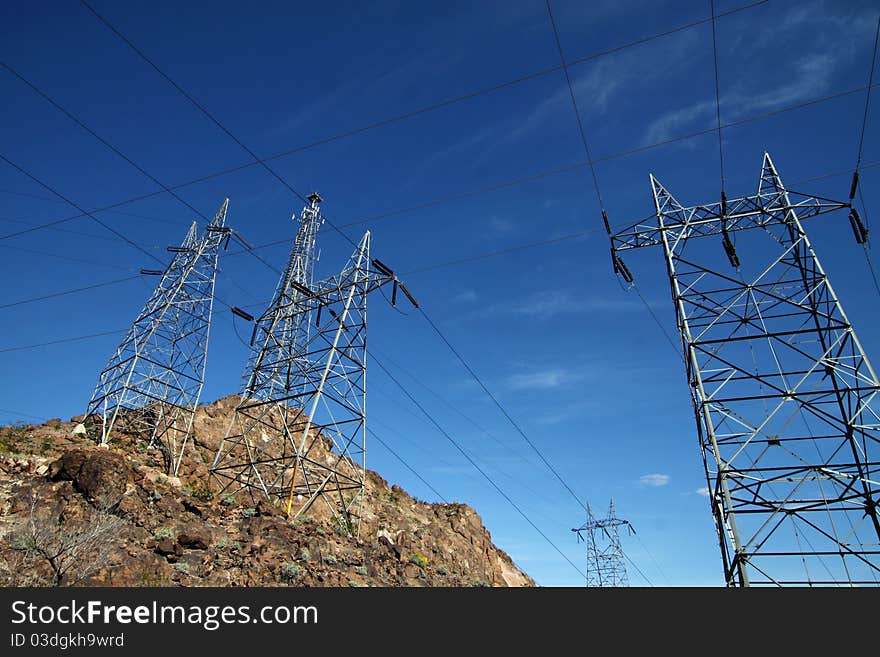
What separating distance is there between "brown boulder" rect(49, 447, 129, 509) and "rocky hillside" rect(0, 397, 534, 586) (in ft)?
0.12

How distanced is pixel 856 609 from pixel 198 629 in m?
10.0

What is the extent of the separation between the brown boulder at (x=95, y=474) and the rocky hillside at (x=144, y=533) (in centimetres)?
4

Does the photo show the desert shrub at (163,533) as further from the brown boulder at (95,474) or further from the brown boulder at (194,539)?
the brown boulder at (95,474)

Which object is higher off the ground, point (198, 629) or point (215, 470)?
point (215, 470)

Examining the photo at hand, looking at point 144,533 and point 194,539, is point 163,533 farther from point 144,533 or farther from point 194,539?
point 194,539

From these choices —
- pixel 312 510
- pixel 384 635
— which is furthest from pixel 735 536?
pixel 312 510

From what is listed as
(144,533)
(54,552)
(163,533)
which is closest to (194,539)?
(163,533)

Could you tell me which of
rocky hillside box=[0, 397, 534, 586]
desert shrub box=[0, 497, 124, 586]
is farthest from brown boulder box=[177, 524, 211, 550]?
desert shrub box=[0, 497, 124, 586]

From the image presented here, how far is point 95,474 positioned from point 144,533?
331 cm

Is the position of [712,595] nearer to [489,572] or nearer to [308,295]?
[308,295]

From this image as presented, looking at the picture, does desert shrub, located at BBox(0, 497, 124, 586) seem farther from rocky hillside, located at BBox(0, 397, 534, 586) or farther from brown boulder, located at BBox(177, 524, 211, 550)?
brown boulder, located at BBox(177, 524, 211, 550)

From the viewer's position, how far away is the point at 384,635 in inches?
322

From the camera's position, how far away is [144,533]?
17.9m

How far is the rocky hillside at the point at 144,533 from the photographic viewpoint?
15.0m
